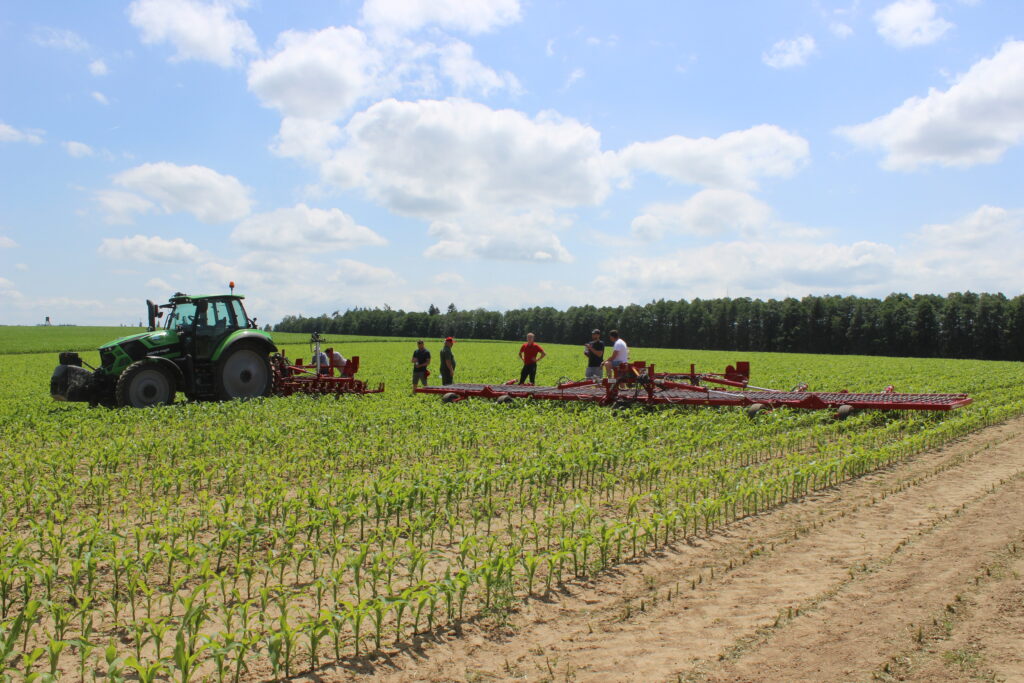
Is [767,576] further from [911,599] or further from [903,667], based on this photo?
[903,667]

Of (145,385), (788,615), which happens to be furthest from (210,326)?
(788,615)

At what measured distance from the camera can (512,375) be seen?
27.1m

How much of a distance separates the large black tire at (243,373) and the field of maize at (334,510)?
1.16 meters

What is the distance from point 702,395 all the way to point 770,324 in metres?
72.1

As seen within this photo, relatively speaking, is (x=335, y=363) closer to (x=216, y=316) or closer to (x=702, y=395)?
(x=216, y=316)

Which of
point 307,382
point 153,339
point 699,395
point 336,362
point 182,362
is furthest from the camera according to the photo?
point 336,362

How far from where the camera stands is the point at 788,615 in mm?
4402

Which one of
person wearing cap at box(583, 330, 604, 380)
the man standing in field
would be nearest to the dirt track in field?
the man standing in field

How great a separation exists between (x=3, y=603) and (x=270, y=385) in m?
11.1

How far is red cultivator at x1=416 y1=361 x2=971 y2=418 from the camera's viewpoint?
11.8m

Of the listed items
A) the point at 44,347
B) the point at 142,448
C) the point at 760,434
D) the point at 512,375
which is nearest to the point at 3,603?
the point at 142,448

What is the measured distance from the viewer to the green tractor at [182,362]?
13.0 meters

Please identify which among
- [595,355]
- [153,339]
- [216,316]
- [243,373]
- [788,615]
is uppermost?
[216,316]

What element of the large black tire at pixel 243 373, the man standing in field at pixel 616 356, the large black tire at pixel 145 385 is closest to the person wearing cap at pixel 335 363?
the large black tire at pixel 243 373
